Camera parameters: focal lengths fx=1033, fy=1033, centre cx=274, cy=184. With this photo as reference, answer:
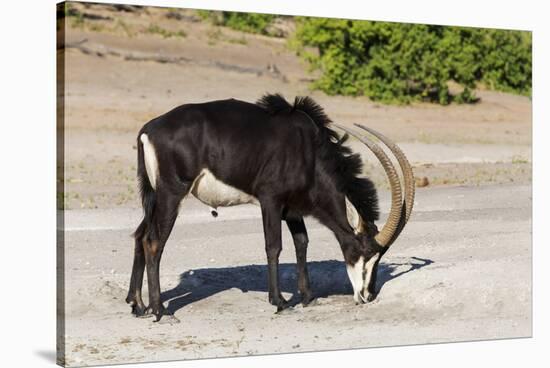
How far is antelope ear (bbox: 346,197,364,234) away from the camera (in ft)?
31.0

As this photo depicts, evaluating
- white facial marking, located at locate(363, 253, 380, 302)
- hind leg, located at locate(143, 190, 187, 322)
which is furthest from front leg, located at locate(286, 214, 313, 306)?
hind leg, located at locate(143, 190, 187, 322)

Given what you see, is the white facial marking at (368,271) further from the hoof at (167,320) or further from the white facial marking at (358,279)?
the hoof at (167,320)

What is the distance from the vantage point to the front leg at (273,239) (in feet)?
30.2

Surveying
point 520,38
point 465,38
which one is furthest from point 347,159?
point 465,38

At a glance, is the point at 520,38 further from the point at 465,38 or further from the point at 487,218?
the point at 487,218

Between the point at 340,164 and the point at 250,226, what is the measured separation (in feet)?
14.9

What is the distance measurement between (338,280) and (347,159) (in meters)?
1.70

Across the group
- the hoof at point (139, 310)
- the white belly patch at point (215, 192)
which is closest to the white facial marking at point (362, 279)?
the white belly patch at point (215, 192)

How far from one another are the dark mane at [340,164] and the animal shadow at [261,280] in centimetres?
103

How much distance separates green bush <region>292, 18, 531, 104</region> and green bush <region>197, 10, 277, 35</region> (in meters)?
1.45

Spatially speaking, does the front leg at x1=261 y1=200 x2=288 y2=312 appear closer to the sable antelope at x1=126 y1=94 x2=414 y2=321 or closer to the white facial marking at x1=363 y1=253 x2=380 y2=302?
the sable antelope at x1=126 y1=94 x2=414 y2=321

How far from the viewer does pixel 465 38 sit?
59.2ft

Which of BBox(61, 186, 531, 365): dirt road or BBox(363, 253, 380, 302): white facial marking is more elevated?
BBox(363, 253, 380, 302): white facial marking

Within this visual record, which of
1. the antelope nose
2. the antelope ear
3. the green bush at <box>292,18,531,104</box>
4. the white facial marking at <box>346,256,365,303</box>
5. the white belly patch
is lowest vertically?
the antelope nose
